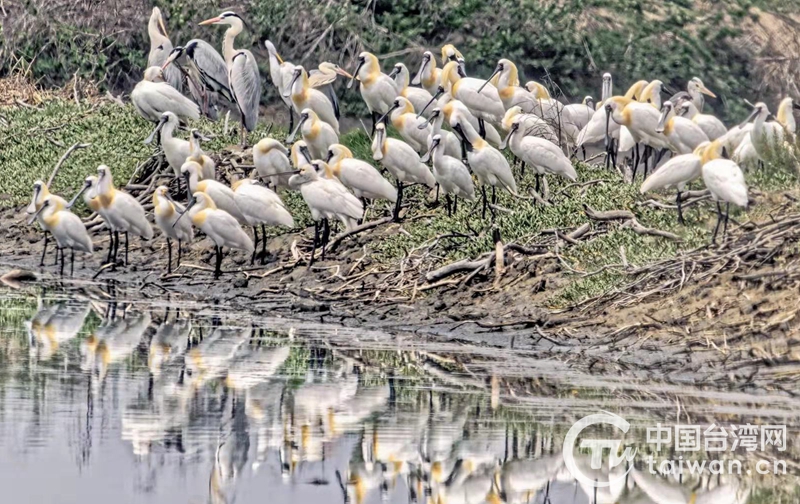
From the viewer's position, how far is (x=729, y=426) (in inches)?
307

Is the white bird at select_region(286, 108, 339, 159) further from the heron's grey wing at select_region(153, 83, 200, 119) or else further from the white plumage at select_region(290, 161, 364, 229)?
the heron's grey wing at select_region(153, 83, 200, 119)

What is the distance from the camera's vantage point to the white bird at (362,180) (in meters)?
14.1

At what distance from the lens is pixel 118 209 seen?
1419 centimetres

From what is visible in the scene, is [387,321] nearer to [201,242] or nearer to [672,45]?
[201,242]

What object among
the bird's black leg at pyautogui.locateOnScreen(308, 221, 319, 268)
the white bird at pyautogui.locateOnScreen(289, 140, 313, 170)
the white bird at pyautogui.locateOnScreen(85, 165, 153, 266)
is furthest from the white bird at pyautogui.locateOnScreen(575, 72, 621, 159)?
the white bird at pyautogui.locateOnScreen(85, 165, 153, 266)

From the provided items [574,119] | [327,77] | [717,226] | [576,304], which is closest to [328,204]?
[576,304]

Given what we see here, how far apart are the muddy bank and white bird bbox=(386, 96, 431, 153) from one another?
1.51 meters

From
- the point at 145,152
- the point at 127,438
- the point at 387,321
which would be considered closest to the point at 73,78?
the point at 145,152

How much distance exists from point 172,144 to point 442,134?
104 inches

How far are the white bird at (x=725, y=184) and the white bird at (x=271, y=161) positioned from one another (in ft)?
15.1

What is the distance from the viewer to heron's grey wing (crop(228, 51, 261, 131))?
17219 mm

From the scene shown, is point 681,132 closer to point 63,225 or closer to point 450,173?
point 450,173

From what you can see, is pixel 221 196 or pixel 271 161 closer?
pixel 221 196

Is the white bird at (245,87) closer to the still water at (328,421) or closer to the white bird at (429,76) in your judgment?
the white bird at (429,76)
